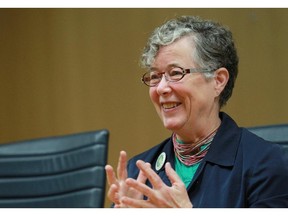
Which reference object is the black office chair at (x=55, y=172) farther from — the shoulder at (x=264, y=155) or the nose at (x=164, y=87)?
the shoulder at (x=264, y=155)

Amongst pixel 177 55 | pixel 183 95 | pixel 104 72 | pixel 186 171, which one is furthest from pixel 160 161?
pixel 104 72

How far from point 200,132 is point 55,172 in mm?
541

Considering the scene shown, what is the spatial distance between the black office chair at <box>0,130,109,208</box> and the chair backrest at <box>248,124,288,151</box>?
0.53 meters

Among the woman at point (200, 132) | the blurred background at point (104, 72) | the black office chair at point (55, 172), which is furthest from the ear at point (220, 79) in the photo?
the blurred background at point (104, 72)

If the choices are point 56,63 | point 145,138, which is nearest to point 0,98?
point 56,63

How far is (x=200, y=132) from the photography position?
1744 mm

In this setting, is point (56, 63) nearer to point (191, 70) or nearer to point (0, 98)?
point (0, 98)

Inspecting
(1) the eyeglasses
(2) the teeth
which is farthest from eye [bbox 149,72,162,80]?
(2) the teeth

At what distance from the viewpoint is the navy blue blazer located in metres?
1.47

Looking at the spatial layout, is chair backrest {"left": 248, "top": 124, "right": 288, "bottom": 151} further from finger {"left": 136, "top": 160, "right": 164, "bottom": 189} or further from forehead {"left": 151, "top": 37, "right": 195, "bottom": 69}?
finger {"left": 136, "top": 160, "right": 164, "bottom": 189}

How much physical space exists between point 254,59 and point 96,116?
1.08 m

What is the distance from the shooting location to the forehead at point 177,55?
1.74 meters

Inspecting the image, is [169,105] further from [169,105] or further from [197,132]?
[197,132]

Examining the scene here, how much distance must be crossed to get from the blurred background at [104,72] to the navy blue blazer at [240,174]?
148 centimetres
